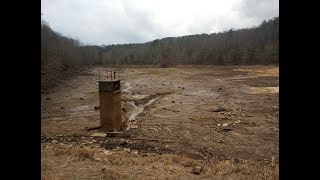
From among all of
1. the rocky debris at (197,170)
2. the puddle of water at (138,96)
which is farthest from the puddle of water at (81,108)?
the rocky debris at (197,170)

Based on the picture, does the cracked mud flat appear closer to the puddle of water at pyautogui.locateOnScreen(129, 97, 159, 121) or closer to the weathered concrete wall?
the puddle of water at pyautogui.locateOnScreen(129, 97, 159, 121)

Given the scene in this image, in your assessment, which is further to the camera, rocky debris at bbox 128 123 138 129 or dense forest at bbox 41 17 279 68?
dense forest at bbox 41 17 279 68

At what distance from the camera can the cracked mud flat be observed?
24.9 feet

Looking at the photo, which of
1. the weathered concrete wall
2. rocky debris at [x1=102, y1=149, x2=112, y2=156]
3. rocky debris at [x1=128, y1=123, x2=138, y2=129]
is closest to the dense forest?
rocky debris at [x1=128, y1=123, x2=138, y2=129]

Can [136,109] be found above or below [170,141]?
above

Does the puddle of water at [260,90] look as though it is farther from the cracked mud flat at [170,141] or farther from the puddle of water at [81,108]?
the puddle of water at [81,108]

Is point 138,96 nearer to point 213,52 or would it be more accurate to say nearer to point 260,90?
point 260,90

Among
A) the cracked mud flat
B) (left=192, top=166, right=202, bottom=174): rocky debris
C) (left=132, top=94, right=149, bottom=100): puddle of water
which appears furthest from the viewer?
(left=132, top=94, right=149, bottom=100): puddle of water

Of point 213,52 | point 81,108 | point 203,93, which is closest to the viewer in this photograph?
point 81,108

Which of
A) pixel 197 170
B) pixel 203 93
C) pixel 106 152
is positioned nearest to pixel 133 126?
pixel 106 152

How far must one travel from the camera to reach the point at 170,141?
35.3 ft

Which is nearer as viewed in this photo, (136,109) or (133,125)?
(133,125)

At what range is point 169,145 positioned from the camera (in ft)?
33.8
